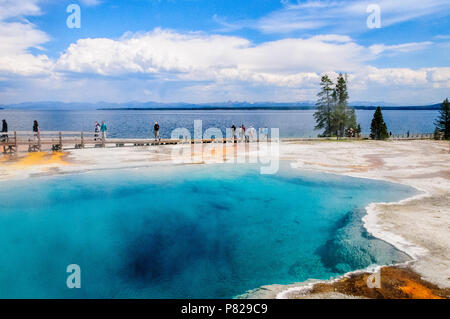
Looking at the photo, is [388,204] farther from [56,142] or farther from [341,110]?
[341,110]

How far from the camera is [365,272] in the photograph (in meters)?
9.10

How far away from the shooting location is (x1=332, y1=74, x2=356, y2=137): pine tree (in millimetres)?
61719

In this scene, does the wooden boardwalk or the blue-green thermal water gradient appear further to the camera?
the wooden boardwalk

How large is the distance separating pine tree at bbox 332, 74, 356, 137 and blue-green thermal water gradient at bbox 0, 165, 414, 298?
44.2 metres

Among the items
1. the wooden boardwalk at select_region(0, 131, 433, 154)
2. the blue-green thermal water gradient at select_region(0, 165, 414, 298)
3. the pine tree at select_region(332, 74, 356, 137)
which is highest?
the pine tree at select_region(332, 74, 356, 137)

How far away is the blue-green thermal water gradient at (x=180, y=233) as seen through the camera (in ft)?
30.8

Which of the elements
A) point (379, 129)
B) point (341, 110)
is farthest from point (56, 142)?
point (341, 110)

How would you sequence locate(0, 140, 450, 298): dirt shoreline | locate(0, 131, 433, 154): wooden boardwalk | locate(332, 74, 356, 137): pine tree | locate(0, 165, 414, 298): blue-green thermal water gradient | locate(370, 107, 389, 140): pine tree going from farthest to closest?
1. locate(332, 74, 356, 137): pine tree
2. locate(370, 107, 389, 140): pine tree
3. locate(0, 131, 433, 154): wooden boardwalk
4. locate(0, 165, 414, 298): blue-green thermal water gradient
5. locate(0, 140, 450, 298): dirt shoreline

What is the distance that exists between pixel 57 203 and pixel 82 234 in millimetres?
4389

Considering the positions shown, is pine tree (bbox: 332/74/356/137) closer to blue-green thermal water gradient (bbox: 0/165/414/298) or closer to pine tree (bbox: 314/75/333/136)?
pine tree (bbox: 314/75/333/136)

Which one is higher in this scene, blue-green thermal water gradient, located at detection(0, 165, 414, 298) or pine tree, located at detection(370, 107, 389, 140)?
pine tree, located at detection(370, 107, 389, 140)

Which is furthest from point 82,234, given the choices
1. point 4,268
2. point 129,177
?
point 129,177

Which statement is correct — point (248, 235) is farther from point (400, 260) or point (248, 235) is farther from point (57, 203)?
point (57, 203)

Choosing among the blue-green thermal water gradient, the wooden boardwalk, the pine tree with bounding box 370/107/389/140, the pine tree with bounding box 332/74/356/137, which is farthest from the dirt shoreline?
the pine tree with bounding box 332/74/356/137
